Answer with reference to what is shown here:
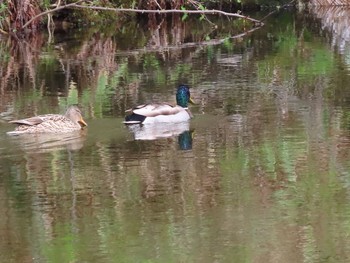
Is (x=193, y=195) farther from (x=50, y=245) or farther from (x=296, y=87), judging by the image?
(x=296, y=87)

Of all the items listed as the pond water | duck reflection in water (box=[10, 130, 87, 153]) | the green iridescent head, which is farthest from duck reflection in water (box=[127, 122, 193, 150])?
the green iridescent head

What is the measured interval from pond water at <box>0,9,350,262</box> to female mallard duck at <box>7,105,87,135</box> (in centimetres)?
17

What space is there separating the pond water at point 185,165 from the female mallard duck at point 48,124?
0.54 ft

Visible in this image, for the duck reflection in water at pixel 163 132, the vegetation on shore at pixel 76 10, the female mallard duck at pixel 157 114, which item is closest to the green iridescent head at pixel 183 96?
the female mallard duck at pixel 157 114

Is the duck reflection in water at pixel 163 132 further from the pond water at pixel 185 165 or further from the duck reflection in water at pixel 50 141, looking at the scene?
the duck reflection in water at pixel 50 141

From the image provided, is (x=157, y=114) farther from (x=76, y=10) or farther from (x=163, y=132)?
(x=76, y=10)

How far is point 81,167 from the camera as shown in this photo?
37.4 ft

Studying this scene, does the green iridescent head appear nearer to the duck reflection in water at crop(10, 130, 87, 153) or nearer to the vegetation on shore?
the duck reflection in water at crop(10, 130, 87, 153)

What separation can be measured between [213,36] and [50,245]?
2017 cm

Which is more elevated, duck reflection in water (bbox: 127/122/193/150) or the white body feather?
the white body feather

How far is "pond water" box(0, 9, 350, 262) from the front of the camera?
332 inches

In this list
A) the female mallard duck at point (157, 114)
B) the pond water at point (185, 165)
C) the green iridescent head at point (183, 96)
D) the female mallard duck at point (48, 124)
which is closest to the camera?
the pond water at point (185, 165)

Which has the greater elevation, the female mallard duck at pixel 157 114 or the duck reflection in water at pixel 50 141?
the female mallard duck at pixel 157 114

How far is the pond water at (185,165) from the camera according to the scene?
8422mm
